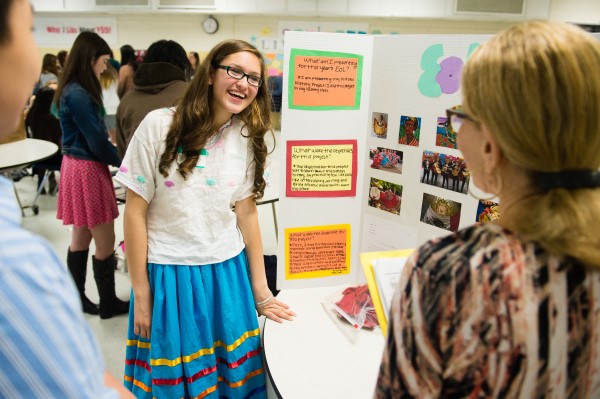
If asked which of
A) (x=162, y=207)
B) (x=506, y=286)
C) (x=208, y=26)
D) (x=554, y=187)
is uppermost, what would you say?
(x=208, y=26)

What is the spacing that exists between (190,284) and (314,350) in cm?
42

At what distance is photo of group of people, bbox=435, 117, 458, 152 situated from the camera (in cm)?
119

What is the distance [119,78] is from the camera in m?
3.75

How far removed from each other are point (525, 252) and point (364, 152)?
33.8 inches

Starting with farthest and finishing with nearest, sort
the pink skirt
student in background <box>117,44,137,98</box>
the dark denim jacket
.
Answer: student in background <box>117,44,137,98</box>
the pink skirt
the dark denim jacket

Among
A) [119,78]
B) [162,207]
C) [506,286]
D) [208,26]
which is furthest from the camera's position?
[208,26]

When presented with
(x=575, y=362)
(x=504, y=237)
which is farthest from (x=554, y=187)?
(x=575, y=362)

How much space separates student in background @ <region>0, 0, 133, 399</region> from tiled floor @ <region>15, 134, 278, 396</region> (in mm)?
1931

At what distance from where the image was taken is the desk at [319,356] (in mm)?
1056

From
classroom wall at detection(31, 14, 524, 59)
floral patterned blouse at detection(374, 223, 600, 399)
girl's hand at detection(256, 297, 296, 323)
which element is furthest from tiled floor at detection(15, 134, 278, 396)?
classroom wall at detection(31, 14, 524, 59)

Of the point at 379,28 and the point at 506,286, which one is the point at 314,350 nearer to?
the point at 506,286

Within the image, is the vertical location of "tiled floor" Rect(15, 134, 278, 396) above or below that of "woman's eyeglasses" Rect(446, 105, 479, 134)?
below

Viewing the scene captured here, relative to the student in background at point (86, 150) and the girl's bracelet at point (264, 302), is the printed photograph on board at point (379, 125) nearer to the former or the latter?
the girl's bracelet at point (264, 302)

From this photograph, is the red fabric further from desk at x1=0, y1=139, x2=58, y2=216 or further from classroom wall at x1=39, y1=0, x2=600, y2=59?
classroom wall at x1=39, y1=0, x2=600, y2=59
